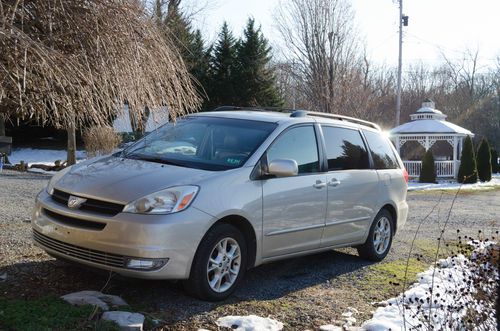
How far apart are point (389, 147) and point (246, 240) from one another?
321cm

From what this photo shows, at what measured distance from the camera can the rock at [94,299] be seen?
425cm

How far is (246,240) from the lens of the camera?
→ 5.19 meters

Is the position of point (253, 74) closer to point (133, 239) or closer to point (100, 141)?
point (100, 141)

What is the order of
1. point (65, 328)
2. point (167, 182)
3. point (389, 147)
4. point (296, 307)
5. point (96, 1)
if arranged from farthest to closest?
point (389, 147)
point (296, 307)
point (167, 182)
point (96, 1)
point (65, 328)

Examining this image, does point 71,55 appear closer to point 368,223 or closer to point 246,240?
point 246,240

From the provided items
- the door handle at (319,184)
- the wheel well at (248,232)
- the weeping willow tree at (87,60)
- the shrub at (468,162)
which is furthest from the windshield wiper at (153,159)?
the shrub at (468,162)

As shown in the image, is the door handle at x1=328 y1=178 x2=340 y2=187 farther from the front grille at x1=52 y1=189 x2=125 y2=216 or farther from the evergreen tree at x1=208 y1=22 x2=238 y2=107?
the evergreen tree at x1=208 y1=22 x2=238 y2=107

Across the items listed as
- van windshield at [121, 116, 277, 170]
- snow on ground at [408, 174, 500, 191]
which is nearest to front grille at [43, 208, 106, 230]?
van windshield at [121, 116, 277, 170]

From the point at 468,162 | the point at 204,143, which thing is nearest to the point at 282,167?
the point at 204,143

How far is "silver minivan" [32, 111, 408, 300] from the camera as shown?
447 centimetres

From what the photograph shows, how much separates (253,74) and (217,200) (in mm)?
24501

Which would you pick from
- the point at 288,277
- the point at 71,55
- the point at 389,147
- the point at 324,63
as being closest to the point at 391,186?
the point at 389,147

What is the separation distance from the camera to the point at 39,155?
27328mm

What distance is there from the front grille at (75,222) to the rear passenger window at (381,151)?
3.82 metres
